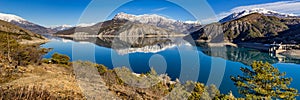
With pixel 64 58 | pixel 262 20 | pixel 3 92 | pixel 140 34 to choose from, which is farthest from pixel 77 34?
pixel 3 92

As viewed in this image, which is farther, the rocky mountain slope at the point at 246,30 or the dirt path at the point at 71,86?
the rocky mountain slope at the point at 246,30

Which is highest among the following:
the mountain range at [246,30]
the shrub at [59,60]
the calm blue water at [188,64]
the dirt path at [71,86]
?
the mountain range at [246,30]

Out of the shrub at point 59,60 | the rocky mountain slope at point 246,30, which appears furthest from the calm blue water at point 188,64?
the rocky mountain slope at point 246,30

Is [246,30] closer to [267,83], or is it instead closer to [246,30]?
[246,30]

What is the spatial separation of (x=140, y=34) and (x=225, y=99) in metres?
183

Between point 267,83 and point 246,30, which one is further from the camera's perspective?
point 246,30

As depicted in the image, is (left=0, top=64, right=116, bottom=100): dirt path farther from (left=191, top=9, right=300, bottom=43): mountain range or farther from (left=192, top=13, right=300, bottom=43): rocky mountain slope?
(left=192, top=13, right=300, bottom=43): rocky mountain slope

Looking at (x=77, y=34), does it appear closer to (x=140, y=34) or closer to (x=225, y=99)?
(x=140, y=34)

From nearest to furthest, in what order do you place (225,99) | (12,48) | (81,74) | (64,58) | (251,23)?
(225,99) < (81,74) < (12,48) < (64,58) < (251,23)

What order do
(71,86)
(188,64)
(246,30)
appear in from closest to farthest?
(71,86), (188,64), (246,30)

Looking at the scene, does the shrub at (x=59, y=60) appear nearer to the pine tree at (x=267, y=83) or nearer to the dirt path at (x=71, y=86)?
the dirt path at (x=71, y=86)

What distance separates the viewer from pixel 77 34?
592 ft

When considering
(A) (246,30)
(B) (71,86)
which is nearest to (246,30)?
(A) (246,30)

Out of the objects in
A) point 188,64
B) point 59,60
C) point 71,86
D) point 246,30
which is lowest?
point 188,64
